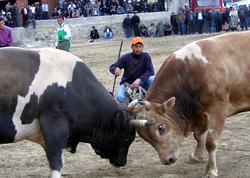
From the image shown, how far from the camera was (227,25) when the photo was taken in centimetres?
3916

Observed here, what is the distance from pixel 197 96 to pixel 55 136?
2.03m

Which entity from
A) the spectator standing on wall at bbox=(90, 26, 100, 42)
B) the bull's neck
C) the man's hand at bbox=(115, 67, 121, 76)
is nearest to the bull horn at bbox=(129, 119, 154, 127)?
the bull's neck

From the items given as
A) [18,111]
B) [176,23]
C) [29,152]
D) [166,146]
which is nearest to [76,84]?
[18,111]

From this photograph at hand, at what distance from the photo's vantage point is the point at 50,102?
6.21 meters

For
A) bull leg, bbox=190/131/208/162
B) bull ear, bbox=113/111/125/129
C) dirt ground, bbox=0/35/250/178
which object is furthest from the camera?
bull leg, bbox=190/131/208/162

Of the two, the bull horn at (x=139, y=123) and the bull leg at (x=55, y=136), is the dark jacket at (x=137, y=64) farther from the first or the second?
the bull leg at (x=55, y=136)

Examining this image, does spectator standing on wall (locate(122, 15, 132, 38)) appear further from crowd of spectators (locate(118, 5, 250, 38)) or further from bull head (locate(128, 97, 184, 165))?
bull head (locate(128, 97, 184, 165))

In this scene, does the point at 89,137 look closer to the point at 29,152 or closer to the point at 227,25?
the point at 29,152

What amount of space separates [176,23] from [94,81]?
3310 cm

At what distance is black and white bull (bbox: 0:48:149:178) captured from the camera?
6.13 metres

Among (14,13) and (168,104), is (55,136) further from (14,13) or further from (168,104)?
(14,13)

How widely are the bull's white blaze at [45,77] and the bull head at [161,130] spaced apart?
40.9 inches

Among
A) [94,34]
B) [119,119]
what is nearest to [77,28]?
[94,34]

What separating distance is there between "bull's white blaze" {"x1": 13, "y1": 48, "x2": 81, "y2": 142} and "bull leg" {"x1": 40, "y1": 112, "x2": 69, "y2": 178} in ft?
0.45
